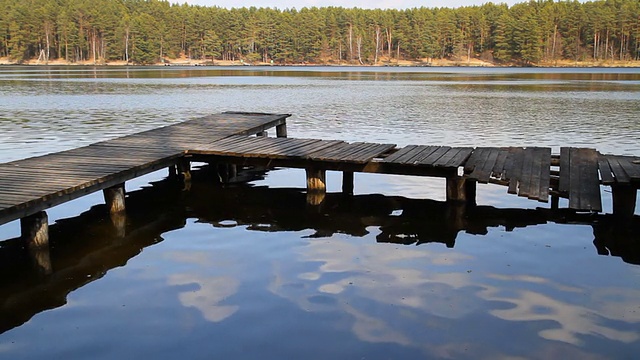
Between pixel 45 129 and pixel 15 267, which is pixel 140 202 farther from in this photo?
pixel 45 129

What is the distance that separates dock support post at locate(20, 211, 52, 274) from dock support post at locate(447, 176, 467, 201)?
6.71 m

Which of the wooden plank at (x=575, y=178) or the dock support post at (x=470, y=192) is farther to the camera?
the dock support post at (x=470, y=192)

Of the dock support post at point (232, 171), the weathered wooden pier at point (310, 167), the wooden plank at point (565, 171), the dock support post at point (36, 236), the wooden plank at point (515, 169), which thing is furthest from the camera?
the dock support post at point (232, 171)

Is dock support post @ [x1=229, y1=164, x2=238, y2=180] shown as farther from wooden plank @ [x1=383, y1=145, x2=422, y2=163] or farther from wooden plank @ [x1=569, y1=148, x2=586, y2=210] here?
wooden plank @ [x1=569, y1=148, x2=586, y2=210]

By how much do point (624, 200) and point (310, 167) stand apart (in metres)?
5.40

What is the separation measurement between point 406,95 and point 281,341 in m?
37.2

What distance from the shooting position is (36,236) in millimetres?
8320

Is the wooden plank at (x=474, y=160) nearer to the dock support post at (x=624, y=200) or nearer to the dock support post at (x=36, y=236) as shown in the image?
the dock support post at (x=624, y=200)

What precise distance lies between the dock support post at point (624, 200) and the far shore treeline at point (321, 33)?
385ft

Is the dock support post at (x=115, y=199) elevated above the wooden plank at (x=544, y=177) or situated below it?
below

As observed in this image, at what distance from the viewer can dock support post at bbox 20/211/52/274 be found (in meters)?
8.24

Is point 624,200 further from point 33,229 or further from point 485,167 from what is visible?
point 33,229

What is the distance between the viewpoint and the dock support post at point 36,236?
324 inches

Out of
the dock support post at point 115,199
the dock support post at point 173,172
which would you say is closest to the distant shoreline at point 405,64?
the dock support post at point 173,172
